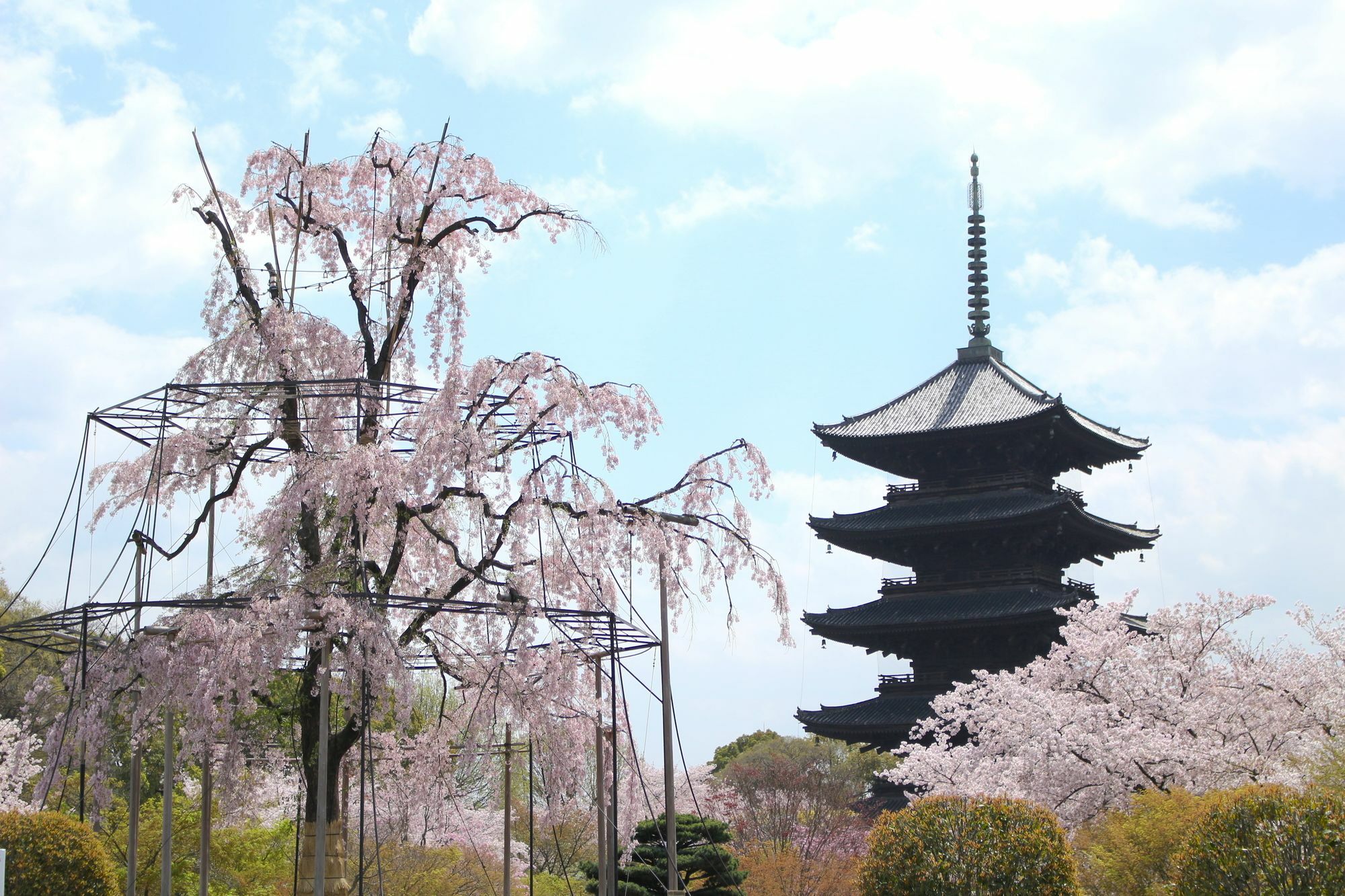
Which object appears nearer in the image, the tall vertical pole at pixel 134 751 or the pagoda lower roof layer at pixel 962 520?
the tall vertical pole at pixel 134 751

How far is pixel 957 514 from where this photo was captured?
111ft

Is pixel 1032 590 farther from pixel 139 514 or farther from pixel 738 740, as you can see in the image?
pixel 738 740

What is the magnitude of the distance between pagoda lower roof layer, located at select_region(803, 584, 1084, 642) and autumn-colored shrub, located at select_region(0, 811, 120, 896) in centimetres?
2219

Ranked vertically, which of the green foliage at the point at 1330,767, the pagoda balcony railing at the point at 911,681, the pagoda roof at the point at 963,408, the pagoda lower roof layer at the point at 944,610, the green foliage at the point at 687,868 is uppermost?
the pagoda roof at the point at 963,408

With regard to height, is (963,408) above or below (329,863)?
above

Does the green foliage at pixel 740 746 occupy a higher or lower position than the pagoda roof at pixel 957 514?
lower

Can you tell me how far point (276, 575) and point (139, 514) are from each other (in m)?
1.93

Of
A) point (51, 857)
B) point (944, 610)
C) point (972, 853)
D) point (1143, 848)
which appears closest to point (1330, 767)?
point (1143, 848)

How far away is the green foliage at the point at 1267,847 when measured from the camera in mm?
11758

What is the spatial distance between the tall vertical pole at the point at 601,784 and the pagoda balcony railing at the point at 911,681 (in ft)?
61.8

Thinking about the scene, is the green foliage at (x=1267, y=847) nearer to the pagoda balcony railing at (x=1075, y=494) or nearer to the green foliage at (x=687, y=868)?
the green foliage at (x=687, y=868)

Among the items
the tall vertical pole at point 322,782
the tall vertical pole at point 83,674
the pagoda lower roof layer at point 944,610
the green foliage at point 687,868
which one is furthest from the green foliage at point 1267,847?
the pagoda lower roof layer at point 944,610

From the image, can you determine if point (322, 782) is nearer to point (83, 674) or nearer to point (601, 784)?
point (83, 674)

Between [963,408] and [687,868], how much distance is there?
16.3 metres
